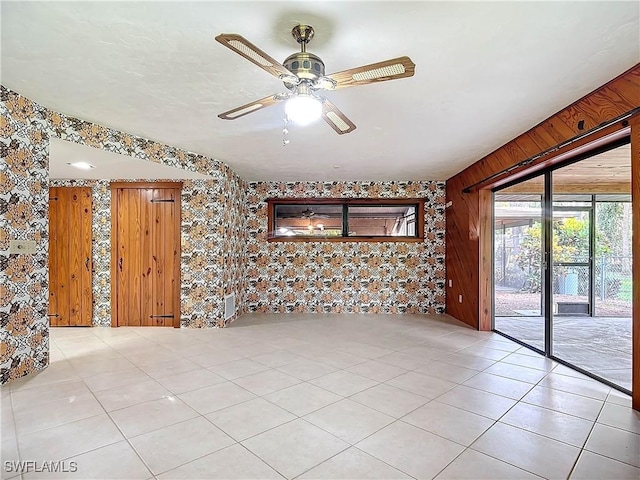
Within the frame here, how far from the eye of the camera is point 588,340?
4160 millimetres

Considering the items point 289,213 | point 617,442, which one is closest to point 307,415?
point 617,442

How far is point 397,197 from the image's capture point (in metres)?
6.25

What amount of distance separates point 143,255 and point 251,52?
4.20m

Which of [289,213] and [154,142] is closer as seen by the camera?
[154,142]

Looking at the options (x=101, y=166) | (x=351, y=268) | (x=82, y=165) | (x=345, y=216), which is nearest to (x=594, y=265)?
(x=351, y=268)

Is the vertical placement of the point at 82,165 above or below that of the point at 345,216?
above

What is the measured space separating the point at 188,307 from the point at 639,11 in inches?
203

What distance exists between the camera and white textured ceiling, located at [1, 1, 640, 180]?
1802 millimetres

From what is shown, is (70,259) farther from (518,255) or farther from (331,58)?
(518,255)

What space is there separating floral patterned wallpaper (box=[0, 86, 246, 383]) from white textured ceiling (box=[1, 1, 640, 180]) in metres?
0.22

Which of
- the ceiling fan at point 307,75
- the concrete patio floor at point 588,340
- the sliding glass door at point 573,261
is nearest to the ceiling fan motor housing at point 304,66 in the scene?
the ceiling fan at point 307,75

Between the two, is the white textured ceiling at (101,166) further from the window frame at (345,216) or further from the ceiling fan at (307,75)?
the ceiling fan at (307,75)

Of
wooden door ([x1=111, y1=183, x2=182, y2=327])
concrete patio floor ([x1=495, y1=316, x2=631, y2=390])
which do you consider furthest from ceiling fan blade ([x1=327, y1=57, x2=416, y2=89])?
wooden door ([x1=111, y1=183, x2=182, y2=327])

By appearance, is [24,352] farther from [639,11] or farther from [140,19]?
[639,11]
